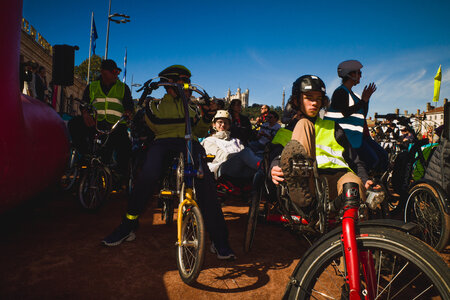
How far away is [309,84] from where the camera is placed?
2326 millimetres

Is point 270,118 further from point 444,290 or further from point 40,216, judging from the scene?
point 444,290

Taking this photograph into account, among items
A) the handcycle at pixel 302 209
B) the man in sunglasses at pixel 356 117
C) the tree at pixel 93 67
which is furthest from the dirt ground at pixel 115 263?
the tree at pixel 93 67

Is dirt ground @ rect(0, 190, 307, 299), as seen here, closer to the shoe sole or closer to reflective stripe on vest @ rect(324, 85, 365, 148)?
the shoe sole

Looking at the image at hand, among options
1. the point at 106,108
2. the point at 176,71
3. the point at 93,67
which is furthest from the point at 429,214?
the point at 93,67

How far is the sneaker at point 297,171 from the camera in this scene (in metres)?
1.76

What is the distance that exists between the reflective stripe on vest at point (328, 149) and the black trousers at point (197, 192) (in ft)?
3.91

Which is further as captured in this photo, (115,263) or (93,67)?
(93,67)

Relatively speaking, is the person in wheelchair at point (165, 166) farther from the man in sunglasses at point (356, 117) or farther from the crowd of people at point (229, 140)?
the man in sunglasses at point (356, 117)

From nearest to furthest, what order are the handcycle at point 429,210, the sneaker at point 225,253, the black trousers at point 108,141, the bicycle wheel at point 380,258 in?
the bicycle wheel at point 380,258 → the sneaker at point 225,253 → the handcycle at point 429,210 → the black trousers at point 108,141

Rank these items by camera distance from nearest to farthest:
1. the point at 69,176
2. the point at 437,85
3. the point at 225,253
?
the point at 225,253 < the point at 69,176 < the point at 437,85

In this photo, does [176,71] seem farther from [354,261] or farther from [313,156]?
[354,261]

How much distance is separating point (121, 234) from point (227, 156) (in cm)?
196

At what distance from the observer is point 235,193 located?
409cm

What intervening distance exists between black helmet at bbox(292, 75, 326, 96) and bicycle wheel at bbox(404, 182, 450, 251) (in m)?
1.84
